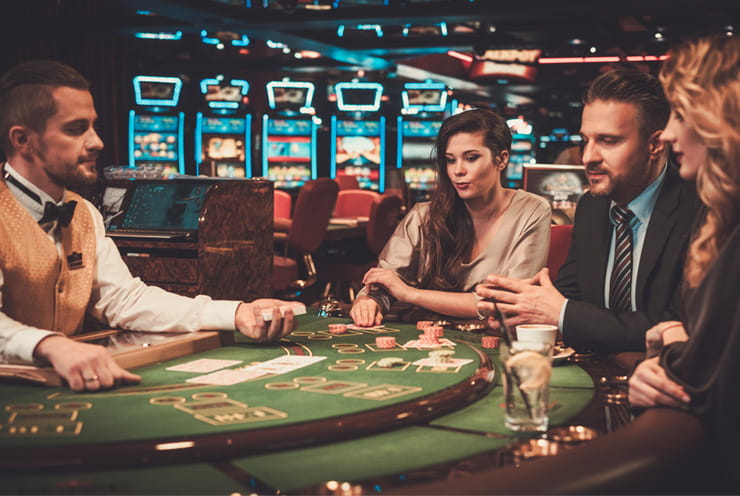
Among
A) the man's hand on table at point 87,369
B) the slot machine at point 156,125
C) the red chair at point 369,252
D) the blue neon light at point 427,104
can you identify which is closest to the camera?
the man's hand on table at point 87,369

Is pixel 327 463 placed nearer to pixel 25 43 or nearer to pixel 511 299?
pixel 511 299

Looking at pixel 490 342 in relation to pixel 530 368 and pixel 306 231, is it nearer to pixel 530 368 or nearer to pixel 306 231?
pixel 530 368

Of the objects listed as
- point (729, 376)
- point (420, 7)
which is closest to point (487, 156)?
point (729, 376)

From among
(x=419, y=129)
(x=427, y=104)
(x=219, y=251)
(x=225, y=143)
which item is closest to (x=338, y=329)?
(x=219, y=251)

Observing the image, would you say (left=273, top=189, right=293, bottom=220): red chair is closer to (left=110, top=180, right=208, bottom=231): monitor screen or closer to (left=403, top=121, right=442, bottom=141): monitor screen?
(left=110, top=180, right=208, bottom=231): monitor screen

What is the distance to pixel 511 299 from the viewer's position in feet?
6.93

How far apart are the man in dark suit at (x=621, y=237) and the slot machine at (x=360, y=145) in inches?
396

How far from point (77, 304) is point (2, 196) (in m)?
0.37

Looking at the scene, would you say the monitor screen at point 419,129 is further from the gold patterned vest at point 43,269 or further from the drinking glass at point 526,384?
the drinking glass at point 526,384

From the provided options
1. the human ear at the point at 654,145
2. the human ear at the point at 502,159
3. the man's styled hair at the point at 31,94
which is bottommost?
the human ear at the point at 502,159

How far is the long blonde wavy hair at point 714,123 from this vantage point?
1.27 m

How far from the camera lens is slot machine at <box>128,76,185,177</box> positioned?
35.8ft

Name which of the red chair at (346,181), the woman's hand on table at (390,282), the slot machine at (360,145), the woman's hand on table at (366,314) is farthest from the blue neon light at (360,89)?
the woman's hand on table at (366,314)

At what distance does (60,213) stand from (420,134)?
10812 millimetres
